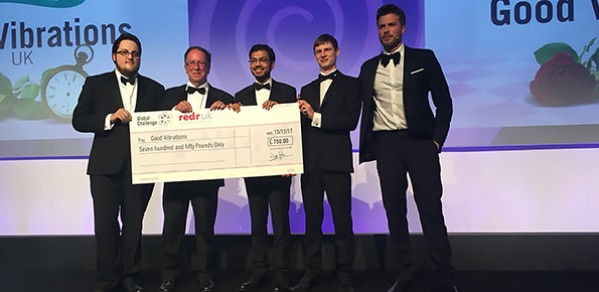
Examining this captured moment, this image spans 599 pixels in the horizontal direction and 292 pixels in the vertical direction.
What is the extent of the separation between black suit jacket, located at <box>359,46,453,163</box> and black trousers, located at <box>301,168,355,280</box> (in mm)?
342

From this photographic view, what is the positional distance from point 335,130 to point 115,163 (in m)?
1.56

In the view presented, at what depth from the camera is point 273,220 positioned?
11.0 feet

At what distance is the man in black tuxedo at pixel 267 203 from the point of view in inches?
130

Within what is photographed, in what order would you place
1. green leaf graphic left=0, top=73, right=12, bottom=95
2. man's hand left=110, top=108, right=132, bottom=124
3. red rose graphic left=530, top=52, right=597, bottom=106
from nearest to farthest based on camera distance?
man's hand left=110, top=108, right=132, bottom=124 → red rose graphic left=530, top=52, right=597, bottom=106 → green leaf graphic left=0, top=73, right=12, bottom=95

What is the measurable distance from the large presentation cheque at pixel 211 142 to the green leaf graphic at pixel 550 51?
218 cm

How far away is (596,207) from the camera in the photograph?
3.81 m

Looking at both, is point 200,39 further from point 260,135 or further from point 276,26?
point 260,135

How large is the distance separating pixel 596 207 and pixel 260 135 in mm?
2815

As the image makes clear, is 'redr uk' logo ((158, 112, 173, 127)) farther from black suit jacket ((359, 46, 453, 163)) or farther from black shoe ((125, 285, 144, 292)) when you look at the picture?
black suit jacket ((359, 46, 453, 163))

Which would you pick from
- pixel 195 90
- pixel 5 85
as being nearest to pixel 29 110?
pixel 5 85

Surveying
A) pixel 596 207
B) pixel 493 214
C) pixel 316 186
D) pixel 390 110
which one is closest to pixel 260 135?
pixel 316 186

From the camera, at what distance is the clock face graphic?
441cm

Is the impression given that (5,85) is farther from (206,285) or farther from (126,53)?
(206,285)
